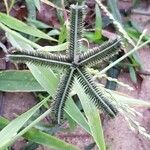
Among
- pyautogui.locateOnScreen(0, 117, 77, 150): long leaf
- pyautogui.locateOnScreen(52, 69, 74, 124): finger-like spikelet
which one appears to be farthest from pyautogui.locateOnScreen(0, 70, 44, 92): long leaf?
pyautogui.locateOnScreen(52, 69, 74, 124): finger-like spikelet

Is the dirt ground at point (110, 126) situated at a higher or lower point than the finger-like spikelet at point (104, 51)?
lower

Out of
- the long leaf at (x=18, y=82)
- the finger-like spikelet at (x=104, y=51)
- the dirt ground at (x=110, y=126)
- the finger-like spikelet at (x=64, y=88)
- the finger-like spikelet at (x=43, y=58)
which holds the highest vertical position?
the finger-like spikelet at (x=104, y=51)

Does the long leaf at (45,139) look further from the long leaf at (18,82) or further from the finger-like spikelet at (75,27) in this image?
the finger-like spikelet at (75,27)

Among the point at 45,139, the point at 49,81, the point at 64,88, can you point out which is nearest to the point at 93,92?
the point at 64,88

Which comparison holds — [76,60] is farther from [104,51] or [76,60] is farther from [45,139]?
[45,139]

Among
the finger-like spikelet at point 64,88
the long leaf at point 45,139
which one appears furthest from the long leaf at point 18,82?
the finger-like spikelet at point 64,88

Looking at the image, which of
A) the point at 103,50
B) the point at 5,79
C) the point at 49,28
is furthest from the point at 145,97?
the point at 103,50
